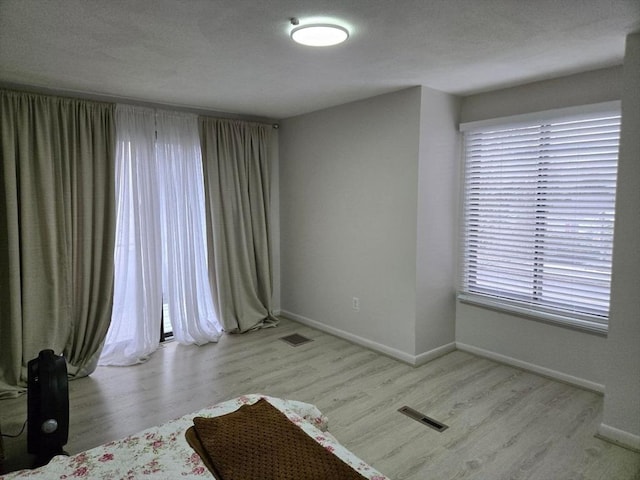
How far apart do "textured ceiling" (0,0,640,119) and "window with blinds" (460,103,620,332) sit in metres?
0.43

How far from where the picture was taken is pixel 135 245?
3.87 m

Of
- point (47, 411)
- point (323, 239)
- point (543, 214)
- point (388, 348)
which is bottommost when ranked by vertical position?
point (388, 348)

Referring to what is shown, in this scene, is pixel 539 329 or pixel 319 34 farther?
pixel 539 329

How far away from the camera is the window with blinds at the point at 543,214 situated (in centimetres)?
302

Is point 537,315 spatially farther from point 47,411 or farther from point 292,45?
point 47,411

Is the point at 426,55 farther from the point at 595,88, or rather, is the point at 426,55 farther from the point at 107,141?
the point at 107,141

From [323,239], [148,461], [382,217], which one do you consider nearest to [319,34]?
[382,217]

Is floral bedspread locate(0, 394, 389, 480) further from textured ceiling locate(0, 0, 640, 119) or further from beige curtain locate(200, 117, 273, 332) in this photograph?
beige curtain locate(200, 117, 273, 332)

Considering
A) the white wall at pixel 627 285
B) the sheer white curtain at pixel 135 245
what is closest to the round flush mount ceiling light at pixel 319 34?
the white wall at pixel 627 285

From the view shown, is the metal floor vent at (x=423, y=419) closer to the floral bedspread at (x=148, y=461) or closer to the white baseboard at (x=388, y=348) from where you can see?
the white baseboard at (x=388, y=348)

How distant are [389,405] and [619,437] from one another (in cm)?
141

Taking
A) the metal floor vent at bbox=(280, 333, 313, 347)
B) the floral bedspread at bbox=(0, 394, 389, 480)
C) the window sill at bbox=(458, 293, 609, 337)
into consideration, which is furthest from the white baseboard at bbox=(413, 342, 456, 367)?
the floral bedspread at bbox=(0, 394, 389, 480)

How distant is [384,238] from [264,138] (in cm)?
197

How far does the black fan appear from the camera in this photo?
2266 millimetres
